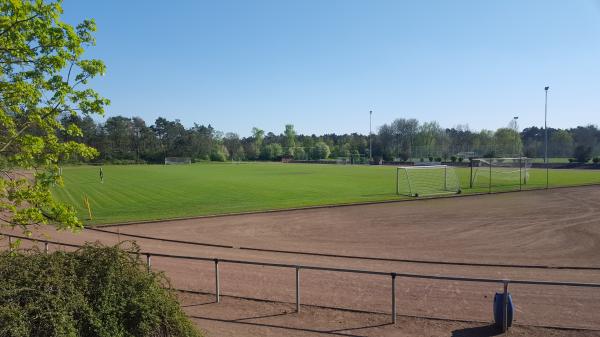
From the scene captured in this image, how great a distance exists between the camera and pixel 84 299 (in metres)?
5.82

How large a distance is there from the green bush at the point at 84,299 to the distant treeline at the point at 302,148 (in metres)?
114

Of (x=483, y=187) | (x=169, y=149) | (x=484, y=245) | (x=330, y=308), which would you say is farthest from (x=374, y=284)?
→ (x=169, y=149)

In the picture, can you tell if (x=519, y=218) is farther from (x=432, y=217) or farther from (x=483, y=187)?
(x=483, y=187)

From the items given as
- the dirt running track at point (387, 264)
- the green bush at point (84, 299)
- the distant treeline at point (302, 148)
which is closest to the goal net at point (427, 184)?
the dirt running track at point (387, 264)

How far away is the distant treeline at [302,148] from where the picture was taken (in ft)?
405

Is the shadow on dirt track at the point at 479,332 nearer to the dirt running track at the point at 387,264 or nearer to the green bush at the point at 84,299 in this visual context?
the dirt running track at the point at 387,264

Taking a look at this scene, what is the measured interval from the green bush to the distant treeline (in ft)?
375

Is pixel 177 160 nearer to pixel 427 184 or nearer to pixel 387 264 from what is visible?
pixel 427 184

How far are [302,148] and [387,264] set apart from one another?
143 m

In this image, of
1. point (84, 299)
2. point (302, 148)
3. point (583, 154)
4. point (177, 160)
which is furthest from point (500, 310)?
point (302, 148)

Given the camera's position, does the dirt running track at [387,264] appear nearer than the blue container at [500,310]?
No

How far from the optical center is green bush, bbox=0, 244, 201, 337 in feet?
17.6

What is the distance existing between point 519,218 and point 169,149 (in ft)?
448

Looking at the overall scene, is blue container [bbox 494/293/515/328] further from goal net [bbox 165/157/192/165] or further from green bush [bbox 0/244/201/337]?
goal net [bbox 165/157/192/165]
